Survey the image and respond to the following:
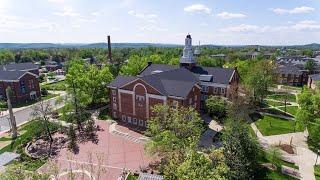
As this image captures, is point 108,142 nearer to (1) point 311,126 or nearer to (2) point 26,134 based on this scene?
(2) point 26,134

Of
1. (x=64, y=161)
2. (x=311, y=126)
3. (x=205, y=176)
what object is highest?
(x=205, y=176)

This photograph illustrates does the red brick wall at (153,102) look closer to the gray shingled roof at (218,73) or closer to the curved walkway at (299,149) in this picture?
the gray shingled roof at (218,73)

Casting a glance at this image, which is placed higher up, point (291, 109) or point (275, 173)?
point (291, 109)

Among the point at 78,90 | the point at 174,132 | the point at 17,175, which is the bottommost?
the point at 174,132

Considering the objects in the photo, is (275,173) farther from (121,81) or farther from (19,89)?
(19,89)

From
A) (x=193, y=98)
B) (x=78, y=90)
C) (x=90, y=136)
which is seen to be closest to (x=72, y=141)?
(x=90, y=136)

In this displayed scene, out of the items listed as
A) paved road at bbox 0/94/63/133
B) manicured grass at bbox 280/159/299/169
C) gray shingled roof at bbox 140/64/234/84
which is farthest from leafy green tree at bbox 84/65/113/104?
manicured grass at bbox 280/159/299/169

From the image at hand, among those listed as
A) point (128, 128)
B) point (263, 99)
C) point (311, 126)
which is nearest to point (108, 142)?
point (128, 128)
